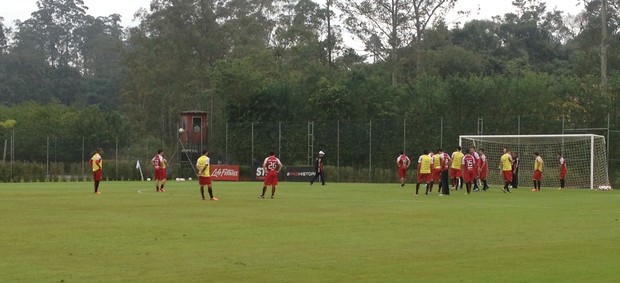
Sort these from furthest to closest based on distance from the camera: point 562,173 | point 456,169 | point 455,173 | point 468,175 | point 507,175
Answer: point 562,173, point 507,175, point 455,173, point 456,169, point 468,175

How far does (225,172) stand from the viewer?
58.5m

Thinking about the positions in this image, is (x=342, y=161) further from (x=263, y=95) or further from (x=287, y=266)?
(x=287, y=266)

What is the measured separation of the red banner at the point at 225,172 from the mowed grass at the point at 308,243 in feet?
101

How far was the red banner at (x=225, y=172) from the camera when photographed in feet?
191

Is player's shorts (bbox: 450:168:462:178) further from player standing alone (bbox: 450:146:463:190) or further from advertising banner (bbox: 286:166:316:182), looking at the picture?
advertising banner (bbox: 286:166:316:182)

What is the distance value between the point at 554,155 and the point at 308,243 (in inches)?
1340

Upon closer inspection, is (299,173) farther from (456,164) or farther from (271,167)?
(271,167)

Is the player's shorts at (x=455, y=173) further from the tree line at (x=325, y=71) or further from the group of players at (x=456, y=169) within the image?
the tree line at (x=325, y=71)

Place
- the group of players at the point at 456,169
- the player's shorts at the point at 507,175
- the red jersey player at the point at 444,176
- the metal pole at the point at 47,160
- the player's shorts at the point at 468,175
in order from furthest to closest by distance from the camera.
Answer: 1. the metal pole at the point at 47,160
2. the player's shorts at the point at 507,175
3. the player's shorts at the point at 468,175
4. the group of players at the point at 456,169
5. the red jersey player at the point at 444,176

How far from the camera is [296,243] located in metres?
16.2

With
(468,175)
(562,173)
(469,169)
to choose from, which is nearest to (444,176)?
(468,175)

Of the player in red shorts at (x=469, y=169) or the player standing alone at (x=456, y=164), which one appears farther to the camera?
the player standing alone at (x=456, y=164)

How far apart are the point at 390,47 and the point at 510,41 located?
19.7 m

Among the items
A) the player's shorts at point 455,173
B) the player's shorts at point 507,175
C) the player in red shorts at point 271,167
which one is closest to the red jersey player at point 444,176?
the player's shorts at point 455,173
